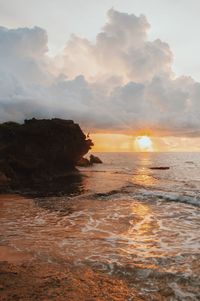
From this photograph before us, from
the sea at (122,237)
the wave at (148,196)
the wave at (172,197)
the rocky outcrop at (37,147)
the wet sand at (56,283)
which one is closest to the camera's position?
the wet sand at (56,283)

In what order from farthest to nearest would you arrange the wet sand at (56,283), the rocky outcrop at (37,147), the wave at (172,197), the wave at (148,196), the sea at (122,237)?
the rocky outcrop at (37,147) → the wave at (148,196) → the wave at (172,197) → the sea at (122,237) → the wet sand at (56,283)

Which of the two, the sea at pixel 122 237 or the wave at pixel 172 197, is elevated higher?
the wave at pixel 172 197

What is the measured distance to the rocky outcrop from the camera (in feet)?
137

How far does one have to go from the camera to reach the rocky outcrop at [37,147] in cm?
4184

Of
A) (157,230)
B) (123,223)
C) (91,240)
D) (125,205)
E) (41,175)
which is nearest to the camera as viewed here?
(91,240)

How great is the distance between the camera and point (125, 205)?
22281mm

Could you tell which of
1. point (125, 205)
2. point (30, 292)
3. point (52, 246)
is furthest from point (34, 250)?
point (125, 205)

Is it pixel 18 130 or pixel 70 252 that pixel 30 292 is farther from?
pixel 18 130

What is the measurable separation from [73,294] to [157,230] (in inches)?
327

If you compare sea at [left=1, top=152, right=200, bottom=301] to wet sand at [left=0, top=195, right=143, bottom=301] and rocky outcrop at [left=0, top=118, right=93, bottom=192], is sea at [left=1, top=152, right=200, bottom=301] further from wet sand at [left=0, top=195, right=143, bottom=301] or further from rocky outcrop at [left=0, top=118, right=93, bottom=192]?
rocky outcrop at [left=0, top=118, right=93, bottom=192]

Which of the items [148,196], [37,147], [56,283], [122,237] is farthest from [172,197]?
[37,147]

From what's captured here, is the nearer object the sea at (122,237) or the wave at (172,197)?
the sea at (122,237)

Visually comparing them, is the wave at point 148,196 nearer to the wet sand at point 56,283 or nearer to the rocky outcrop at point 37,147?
the rocky outcrop at point 37,147

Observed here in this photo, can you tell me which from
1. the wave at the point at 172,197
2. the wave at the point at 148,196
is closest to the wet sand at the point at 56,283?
the wave at the point at 172,197
